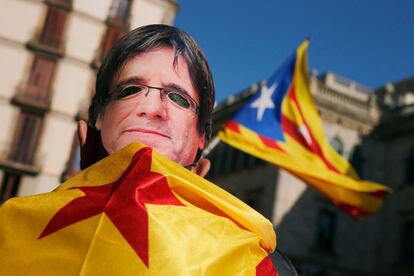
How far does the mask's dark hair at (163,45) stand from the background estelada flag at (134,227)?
1.93 feet

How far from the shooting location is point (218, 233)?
140 cm

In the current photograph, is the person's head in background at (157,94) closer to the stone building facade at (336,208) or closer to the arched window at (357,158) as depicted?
the stone building facade at (336,208)

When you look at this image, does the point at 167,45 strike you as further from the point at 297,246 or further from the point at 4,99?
the point at 4,99

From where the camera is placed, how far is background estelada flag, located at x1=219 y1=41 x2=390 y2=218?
9.01 metres

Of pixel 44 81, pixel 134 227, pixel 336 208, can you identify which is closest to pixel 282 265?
pixel 134 227

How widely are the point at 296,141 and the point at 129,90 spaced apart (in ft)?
25.2

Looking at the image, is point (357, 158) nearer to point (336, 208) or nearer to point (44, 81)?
point (336, 208)

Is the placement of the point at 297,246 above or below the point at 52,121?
below

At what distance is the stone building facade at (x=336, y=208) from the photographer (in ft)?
74.3

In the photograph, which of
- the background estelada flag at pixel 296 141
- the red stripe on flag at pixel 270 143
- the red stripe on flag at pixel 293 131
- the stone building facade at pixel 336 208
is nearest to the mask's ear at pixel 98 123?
the background estelada flag at pixel 296 141

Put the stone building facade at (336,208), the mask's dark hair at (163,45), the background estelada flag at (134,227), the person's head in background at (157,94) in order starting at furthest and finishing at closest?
the stone building facade at (336,208) → the mask's dark hair at (163,45) → the person's head in background at (157,94) → the background estelada flag at (134,227)

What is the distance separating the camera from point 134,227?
1323 millimetres

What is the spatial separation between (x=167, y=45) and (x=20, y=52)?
25346mm

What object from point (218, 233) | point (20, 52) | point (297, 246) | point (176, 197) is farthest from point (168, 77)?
point (20, 52)
